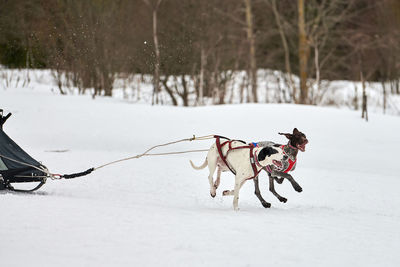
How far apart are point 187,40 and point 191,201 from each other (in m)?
11.5

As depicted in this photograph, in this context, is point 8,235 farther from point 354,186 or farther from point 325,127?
point 325,127

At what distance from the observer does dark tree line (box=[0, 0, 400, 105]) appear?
46.1ft

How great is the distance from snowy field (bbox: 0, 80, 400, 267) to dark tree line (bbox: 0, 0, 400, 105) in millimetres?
1931

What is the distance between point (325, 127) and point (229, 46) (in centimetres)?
759

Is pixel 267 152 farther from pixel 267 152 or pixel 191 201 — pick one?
pixel 191 201

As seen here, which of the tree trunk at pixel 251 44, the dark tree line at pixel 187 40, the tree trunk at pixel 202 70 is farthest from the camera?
the tree trunk at pixel 251 44

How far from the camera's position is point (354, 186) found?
802cm

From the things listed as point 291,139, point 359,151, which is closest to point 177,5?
point 359,151

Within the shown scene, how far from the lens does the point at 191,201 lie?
6297mm

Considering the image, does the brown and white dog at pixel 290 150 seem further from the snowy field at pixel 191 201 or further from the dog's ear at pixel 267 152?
the snowy field at pixel 191 201

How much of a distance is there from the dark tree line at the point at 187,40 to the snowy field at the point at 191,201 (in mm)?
1931

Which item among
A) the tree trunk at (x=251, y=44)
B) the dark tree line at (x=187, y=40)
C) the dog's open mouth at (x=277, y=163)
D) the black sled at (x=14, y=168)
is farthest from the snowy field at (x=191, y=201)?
the tree trunk at (x=251, y=44)

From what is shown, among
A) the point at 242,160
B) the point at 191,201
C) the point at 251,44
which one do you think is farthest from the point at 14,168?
the point at 251,44

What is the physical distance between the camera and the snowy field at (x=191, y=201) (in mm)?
3959
